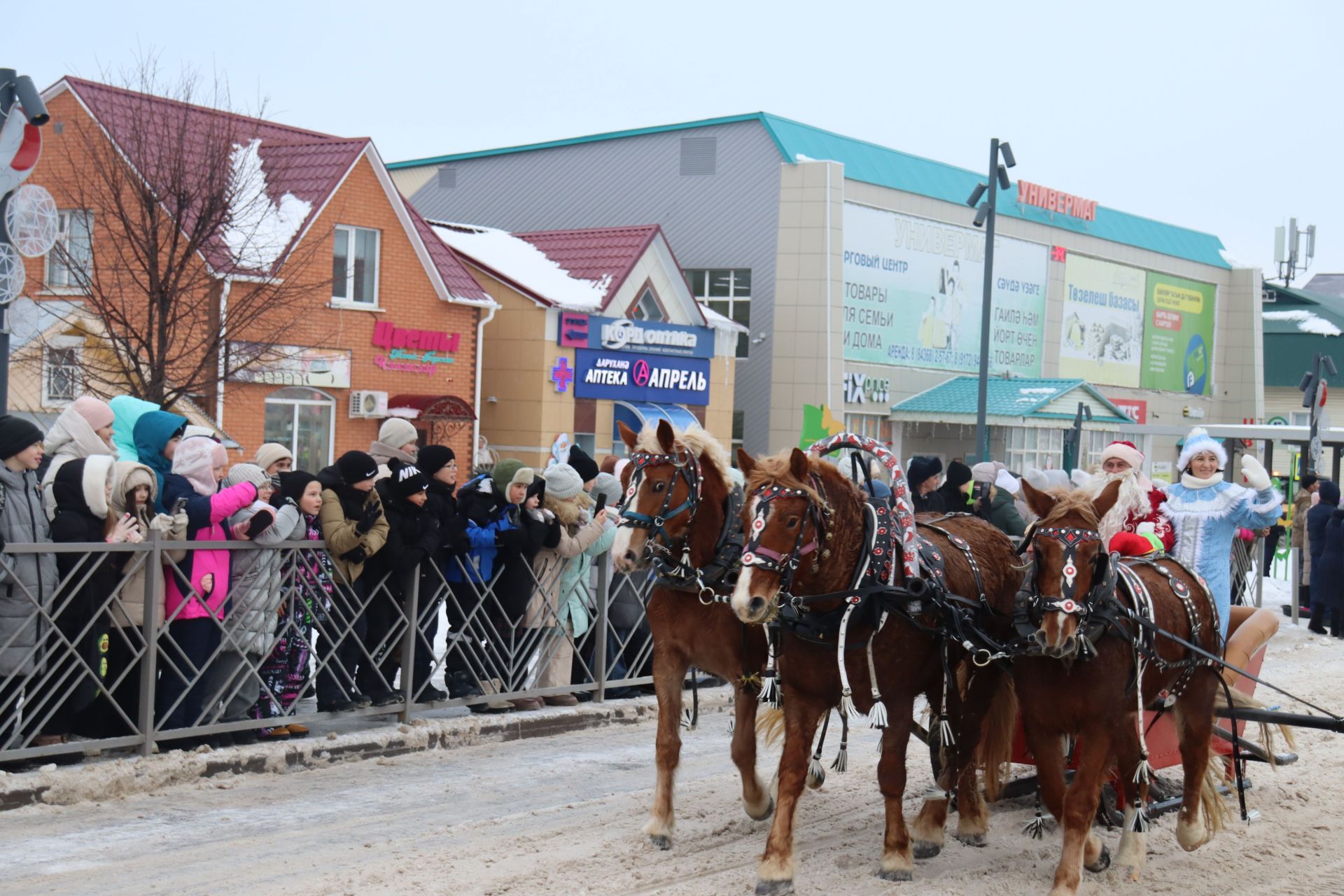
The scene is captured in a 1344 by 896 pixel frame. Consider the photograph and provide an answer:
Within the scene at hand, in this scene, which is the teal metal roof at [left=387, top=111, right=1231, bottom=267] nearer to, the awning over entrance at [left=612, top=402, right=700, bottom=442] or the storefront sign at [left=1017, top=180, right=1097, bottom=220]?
the storefront sign at [left=1017, top=180, right=1097, bottom=220]

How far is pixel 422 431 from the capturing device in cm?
2509

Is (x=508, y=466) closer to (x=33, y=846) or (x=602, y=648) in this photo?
(x=602, y=648)

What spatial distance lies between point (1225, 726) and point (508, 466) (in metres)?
5.03

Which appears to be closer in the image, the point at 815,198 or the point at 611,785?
the point at 611,785

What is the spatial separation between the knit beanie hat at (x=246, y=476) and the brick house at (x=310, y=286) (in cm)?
1260

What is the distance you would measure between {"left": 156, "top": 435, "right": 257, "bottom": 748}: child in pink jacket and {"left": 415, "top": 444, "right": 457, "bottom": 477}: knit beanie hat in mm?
1468

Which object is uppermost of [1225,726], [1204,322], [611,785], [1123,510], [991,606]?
[1204,322]

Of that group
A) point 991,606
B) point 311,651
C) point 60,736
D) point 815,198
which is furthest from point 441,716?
point 815,198

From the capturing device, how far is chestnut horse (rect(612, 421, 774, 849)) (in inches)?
274

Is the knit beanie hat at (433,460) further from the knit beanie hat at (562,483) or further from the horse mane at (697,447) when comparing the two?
the horse mane at (697,447)

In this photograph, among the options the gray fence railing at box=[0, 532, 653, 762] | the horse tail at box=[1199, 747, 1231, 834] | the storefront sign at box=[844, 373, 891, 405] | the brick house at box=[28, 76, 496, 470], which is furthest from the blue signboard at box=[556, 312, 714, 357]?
the horse tail at box=[1199, 747, 1231, 834]

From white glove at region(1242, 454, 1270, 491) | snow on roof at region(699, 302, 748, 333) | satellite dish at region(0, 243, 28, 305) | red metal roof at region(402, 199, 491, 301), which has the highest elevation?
red metal roof at region(402, 199, 491, 301)

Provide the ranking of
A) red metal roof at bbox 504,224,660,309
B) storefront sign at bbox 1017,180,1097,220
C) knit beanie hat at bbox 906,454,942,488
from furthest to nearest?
storefront sign at bbox 1017,180,1097,220 → red metal roof at bbox 504,224,660,309 → knit beanie hat at bbox 906,454,942,488

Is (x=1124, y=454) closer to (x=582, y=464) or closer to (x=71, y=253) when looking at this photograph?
(x=582, y=464)
